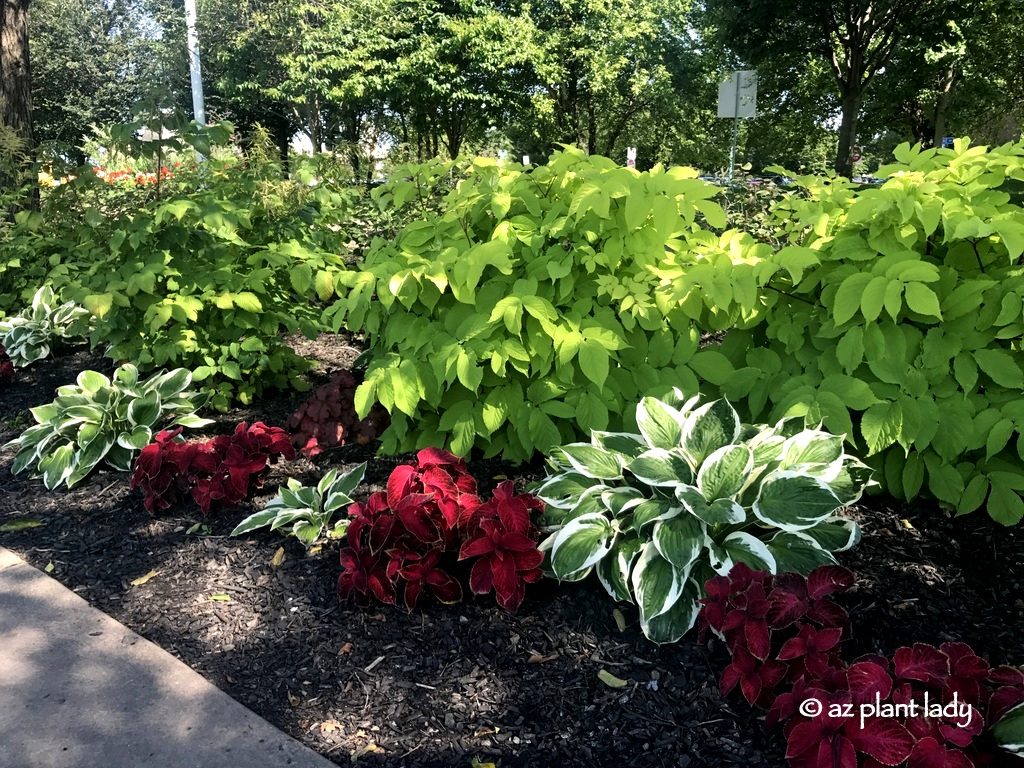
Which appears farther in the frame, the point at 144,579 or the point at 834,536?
the point at 144,579

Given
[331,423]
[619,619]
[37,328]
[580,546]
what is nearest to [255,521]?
[331,423]

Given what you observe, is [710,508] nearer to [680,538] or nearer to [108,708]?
[680,538]

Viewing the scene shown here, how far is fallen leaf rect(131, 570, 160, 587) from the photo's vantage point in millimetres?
2789

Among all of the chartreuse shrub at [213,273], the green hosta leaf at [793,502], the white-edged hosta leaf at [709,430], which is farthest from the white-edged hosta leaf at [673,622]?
the chartreuse shrub at [213,273]

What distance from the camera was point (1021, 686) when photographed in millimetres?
1683

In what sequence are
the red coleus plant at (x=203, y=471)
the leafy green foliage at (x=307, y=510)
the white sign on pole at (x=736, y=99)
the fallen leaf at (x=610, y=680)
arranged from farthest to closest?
1. the white sign on pole at (x=736, y=99)
2. the red coleus plant at (x=203, y=471)
3. the leafy green foliage at (x=307, y=510)
4. the fallen leaf at (x=610, y=680)

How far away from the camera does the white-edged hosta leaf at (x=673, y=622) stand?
2.16 metres

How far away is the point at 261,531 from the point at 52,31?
40.7 meters

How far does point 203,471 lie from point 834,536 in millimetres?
2485

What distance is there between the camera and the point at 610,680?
84.0 inches

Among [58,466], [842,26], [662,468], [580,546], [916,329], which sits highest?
[842,26]

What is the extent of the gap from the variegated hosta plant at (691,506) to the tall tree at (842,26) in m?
13.1

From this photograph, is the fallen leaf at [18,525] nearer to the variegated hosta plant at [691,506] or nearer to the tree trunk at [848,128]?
the variegated hosta plant at [691,506]

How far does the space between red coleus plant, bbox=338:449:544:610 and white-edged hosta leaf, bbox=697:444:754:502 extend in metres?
0.57
